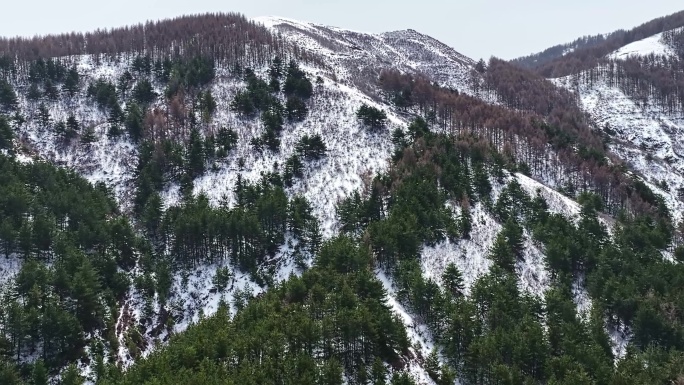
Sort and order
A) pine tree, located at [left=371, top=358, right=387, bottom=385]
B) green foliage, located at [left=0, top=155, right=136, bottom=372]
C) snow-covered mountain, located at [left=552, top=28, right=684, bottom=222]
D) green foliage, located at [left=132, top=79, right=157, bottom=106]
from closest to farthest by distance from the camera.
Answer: pine tree, located at [left=371, top=358, right=387, bottom=385]
green foliage, located at [left=0, top=155, right=136, bottom=372]
green foliage, located at [left=132, top=79, right=157, bottom=106]
snow-covered mountain, located at [left=552, top=28, right=684, bottom=222]

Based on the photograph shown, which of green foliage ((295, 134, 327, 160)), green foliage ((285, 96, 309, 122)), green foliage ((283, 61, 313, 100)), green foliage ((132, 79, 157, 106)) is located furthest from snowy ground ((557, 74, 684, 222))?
green foliage ((132, 79, 157, 106))

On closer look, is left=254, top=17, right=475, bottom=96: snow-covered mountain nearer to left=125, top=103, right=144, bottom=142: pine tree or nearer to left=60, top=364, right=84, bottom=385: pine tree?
left=125, top=103, right=144, bottom=142: pine tree

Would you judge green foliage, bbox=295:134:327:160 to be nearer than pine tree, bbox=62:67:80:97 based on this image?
Yes

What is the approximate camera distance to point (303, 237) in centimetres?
6806

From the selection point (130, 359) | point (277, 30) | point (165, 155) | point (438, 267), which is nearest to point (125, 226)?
point (130, 359)

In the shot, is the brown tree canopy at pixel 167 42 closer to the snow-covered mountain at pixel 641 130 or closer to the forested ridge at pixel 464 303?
the forested ridge at pixel 464 303

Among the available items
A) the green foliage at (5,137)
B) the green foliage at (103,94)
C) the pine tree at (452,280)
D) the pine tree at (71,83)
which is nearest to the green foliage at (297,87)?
the green foliage at (103,94)

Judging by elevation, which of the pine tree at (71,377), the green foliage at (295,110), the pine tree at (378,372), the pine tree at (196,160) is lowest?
the pine tree at (378,372)

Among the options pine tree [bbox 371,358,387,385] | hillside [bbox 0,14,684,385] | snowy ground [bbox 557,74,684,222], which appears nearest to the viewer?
pine tree [bbox 371,358,387,385]

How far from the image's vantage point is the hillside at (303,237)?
44.0 m

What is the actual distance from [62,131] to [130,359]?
2432 inches

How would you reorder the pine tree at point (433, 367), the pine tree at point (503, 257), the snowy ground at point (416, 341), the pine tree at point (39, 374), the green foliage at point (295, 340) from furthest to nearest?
the pine tree at point (503, 257) < the pine tree at point (433, 367) < the snowy ground at point (416, 341) < the pine tree at point (39, 374) < the green foliage at point (295, 340)

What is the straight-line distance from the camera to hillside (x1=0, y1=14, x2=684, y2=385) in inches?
1731

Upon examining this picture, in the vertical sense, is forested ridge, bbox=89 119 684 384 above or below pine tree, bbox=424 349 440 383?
above
